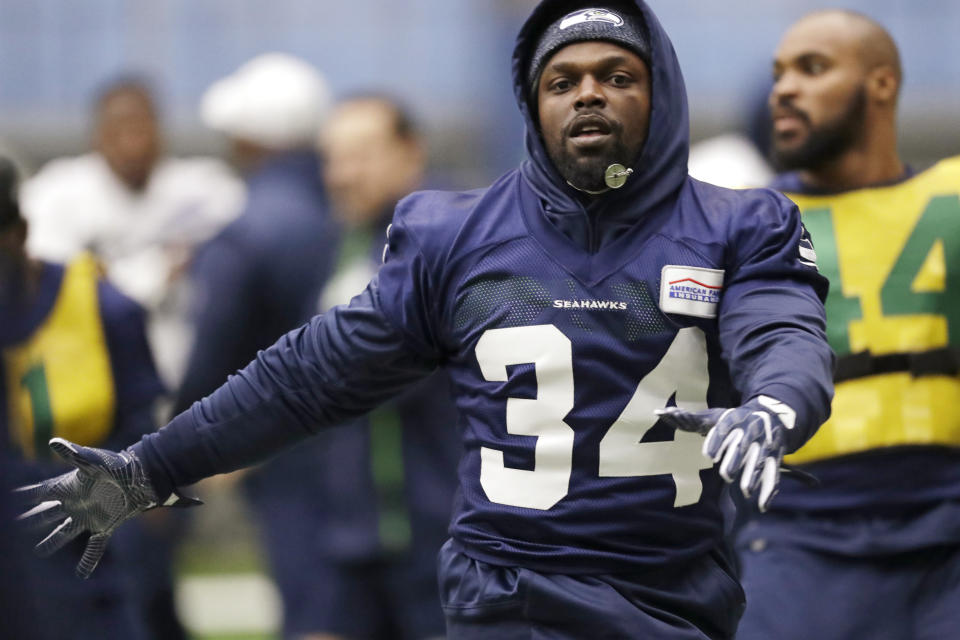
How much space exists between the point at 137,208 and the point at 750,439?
21.5 ft

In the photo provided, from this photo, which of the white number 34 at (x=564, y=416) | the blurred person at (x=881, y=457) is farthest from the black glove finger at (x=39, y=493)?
the blurred person at (x=881, y=457)

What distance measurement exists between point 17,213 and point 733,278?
290 cm

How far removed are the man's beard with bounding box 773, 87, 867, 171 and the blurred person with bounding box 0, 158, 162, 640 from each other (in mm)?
2490

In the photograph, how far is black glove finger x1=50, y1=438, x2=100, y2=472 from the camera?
158 inches

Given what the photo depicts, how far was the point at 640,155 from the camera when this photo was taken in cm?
396

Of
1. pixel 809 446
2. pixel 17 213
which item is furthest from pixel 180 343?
pixel 809 446

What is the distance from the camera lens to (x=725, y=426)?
10.9ft

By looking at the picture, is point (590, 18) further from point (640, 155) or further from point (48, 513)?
point (48, 513)

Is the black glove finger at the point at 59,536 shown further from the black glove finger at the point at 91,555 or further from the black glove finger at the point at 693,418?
the black glove finger at the point at 693,418

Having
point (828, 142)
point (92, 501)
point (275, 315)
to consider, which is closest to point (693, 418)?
point (92, 501)

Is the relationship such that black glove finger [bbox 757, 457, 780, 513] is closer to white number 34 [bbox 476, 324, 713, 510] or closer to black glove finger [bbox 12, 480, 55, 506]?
white number 34 [bbox 476, 324, 713, 510]

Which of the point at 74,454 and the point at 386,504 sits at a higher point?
the point at 74,454

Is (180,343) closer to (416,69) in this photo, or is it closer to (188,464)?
(188,464)

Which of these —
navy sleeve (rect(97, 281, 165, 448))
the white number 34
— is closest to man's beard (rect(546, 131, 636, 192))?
the white number 34
